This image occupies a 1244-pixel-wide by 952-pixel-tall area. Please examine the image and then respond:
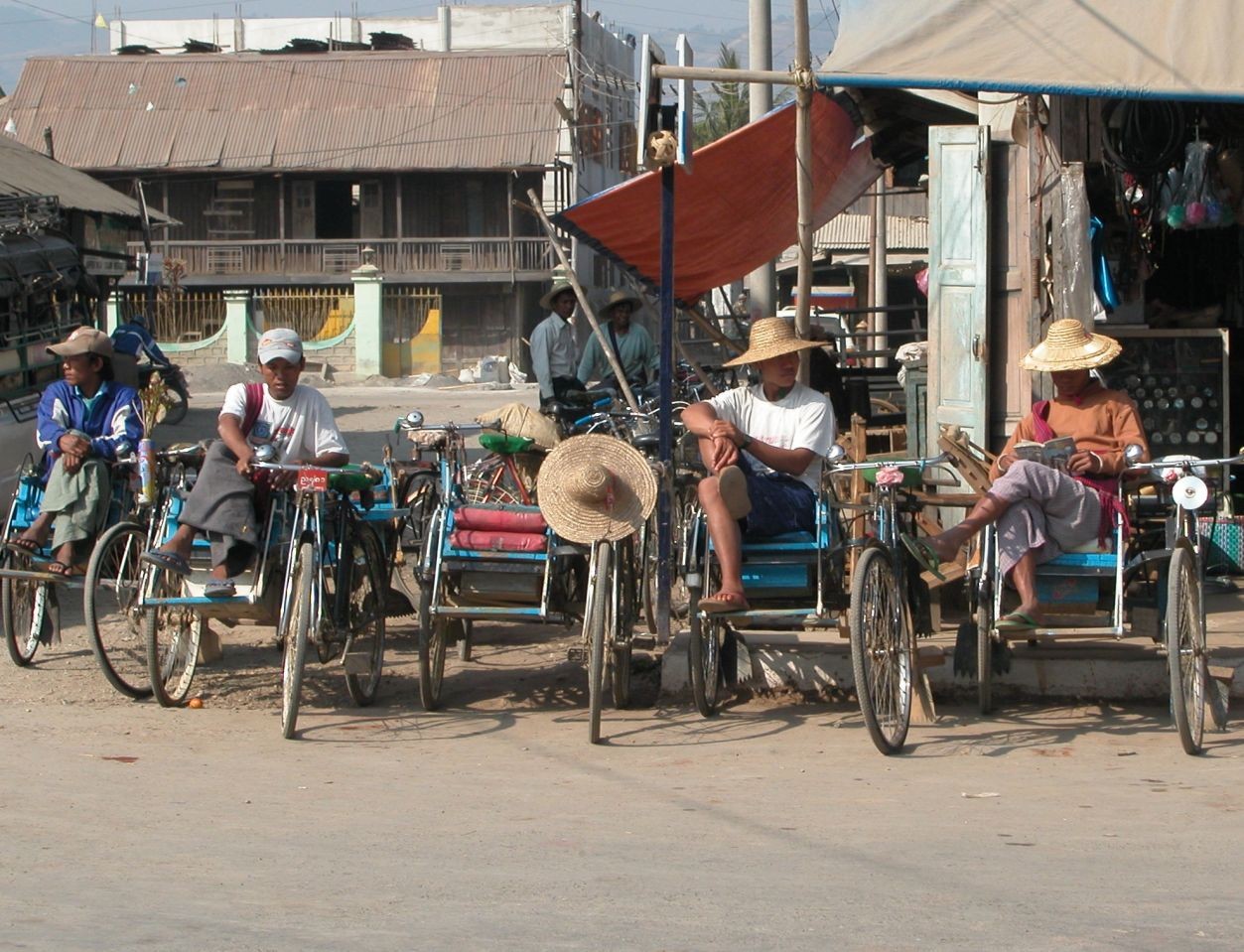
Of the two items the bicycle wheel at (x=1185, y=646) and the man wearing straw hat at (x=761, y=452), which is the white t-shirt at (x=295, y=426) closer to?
the man wearing straw hat at (x=761, y=452)

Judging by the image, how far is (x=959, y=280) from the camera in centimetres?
952

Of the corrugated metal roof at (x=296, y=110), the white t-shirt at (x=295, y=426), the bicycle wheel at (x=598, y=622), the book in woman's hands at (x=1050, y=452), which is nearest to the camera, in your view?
the bicycle wheel at (x=598, y=622)

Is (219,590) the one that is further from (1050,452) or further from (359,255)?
(359,255)

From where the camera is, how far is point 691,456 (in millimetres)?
10125

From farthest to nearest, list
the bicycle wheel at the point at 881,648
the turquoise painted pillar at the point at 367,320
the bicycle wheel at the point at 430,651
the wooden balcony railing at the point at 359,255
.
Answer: the wooden balcony railing at the point at 359,255, the turquoise painted pillar at the point at 367,320, the bicycle wheel at the point at 430,651, the bicycle wheel at the point at 881,648

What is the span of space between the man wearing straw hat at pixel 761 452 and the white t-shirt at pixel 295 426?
1.78m

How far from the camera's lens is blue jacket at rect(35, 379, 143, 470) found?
8.60m

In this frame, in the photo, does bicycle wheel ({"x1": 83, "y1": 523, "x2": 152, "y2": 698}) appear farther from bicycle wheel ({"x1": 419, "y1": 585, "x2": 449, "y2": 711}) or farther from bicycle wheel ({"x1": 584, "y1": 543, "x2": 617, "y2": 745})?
bicycle wheel ({"x1": 584, "y1": 543, "x2": 617, "y2": 745})

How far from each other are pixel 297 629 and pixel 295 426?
135 cm

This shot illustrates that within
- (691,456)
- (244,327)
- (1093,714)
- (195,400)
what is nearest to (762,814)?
(1093,714)

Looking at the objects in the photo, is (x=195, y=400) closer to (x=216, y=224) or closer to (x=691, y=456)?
(x=216, y=224)

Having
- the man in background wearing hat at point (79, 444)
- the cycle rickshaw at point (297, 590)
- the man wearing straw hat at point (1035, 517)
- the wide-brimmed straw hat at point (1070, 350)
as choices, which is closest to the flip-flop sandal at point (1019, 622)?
the man wearing straw hat at point (1035, 517)

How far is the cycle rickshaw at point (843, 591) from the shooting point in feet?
21.9

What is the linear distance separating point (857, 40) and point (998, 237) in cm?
145
